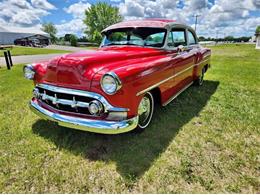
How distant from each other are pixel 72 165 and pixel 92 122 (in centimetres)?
59

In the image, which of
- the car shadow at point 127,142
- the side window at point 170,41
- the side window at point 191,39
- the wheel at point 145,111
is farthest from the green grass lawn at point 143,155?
the side window at point 191,39

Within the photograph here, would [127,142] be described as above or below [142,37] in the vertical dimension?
below

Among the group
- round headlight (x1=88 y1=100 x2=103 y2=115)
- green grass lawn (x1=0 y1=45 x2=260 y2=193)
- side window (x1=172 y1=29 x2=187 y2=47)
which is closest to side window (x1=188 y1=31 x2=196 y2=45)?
side window (x1=172 y1=29 x2=187 y2=47)

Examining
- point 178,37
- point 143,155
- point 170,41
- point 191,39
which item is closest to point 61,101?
point 143,155

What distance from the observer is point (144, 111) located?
11.2 feet

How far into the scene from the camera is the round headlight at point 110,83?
2.66 m

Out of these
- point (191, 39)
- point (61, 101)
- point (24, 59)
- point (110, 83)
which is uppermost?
point (191, 39)

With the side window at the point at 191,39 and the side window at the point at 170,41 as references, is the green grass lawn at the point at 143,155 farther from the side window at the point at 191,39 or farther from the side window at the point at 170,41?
the side window at the point at 191,39

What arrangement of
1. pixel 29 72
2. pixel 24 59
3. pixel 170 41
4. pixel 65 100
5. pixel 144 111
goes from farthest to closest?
pixel 24 59 < pixel 170 41 < pixel 29 72 < pixel 144 111 < pixel 65 100

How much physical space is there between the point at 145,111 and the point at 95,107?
3.22 feet

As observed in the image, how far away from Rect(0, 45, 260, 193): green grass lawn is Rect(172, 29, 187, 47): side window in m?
1.47

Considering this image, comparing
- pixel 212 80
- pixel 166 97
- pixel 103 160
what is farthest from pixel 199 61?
pixel 103 160

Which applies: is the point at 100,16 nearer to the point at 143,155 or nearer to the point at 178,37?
the point at 178,37

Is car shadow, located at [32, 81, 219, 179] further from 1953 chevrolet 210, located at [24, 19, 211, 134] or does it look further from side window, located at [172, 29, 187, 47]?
side window, located at [172, 29, 187, 47]
